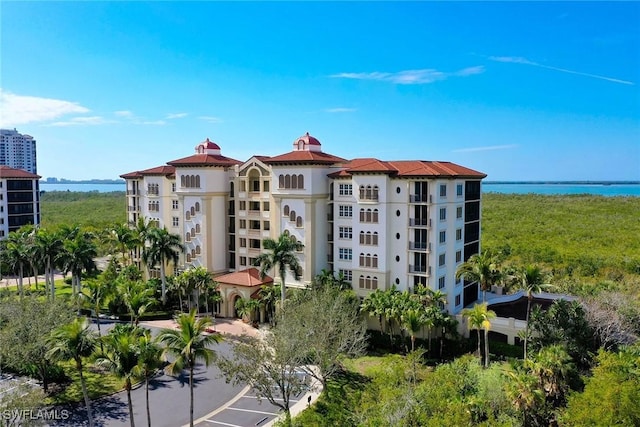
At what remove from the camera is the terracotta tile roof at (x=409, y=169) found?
45.2 m

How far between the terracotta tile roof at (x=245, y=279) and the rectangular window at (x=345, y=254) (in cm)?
850

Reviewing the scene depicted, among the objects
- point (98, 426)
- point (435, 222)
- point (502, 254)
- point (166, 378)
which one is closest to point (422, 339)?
point (435, 222)

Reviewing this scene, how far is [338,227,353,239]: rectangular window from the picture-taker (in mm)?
49406

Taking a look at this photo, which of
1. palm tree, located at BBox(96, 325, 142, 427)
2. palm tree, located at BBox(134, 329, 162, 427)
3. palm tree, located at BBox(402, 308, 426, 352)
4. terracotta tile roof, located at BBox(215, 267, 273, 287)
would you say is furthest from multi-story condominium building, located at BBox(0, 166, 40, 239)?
palm tree, located at BBox(402, 308, 426, 352)

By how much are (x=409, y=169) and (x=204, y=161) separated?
23.4 m

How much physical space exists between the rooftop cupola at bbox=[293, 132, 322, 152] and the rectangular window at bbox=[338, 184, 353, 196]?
242 inches

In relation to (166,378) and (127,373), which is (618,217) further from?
(127,373)

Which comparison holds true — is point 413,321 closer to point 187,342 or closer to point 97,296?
point 187,342

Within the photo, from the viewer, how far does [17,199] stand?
84.1 m

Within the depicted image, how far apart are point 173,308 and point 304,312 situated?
80.4 ft

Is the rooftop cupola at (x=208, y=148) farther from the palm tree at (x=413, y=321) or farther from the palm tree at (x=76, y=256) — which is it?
the palm tree at (x=413, y=321)

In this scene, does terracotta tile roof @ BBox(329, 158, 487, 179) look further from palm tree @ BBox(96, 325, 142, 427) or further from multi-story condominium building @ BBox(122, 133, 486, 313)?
palm tree @ BBox(96, 325, 142, 427)

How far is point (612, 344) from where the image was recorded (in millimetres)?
36094

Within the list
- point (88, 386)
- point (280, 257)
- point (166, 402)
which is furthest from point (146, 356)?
point (280, 257)
